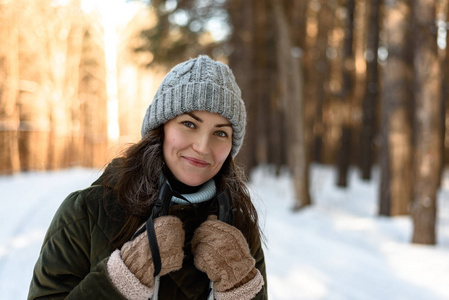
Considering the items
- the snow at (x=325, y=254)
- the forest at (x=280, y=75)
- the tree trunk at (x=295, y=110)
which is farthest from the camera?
the tree trunk at (x=295, y=110)

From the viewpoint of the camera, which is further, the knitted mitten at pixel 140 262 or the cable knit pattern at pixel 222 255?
the cable knit pattern at pixel 222 255

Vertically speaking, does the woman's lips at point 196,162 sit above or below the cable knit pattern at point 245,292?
above

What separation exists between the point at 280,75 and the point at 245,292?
12.3 metres

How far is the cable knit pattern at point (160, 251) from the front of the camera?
56.9 inches

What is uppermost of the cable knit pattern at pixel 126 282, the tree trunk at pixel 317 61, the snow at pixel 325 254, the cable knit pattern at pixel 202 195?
the tree trunk at pixel 317 61

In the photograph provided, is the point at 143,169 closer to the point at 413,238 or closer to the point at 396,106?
the point at 413,238

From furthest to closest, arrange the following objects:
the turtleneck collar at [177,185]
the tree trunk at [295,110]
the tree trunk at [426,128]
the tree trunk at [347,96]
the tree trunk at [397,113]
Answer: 1. the tree trunk at [347,96]
2. the tree trunk at [295,110]
3. the tree trunk at [397,113]
4. the tree trunk at [426,128]
5. the turtleneck collar at [177,185]

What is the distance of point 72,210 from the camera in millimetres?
1602

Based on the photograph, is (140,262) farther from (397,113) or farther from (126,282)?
(397,113)

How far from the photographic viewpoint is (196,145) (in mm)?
1715

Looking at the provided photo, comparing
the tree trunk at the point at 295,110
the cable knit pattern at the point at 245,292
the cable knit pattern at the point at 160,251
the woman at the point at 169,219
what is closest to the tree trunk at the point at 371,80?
the tree trunk at the point at 295,110

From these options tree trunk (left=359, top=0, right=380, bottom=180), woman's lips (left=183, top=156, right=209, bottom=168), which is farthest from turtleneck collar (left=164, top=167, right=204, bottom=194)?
tree trunk (left=359, top=0, right=380, bottom=180)

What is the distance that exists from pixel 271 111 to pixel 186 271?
19.1m

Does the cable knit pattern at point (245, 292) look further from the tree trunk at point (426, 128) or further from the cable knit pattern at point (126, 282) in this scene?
the tree trunk at point (426, 128)
